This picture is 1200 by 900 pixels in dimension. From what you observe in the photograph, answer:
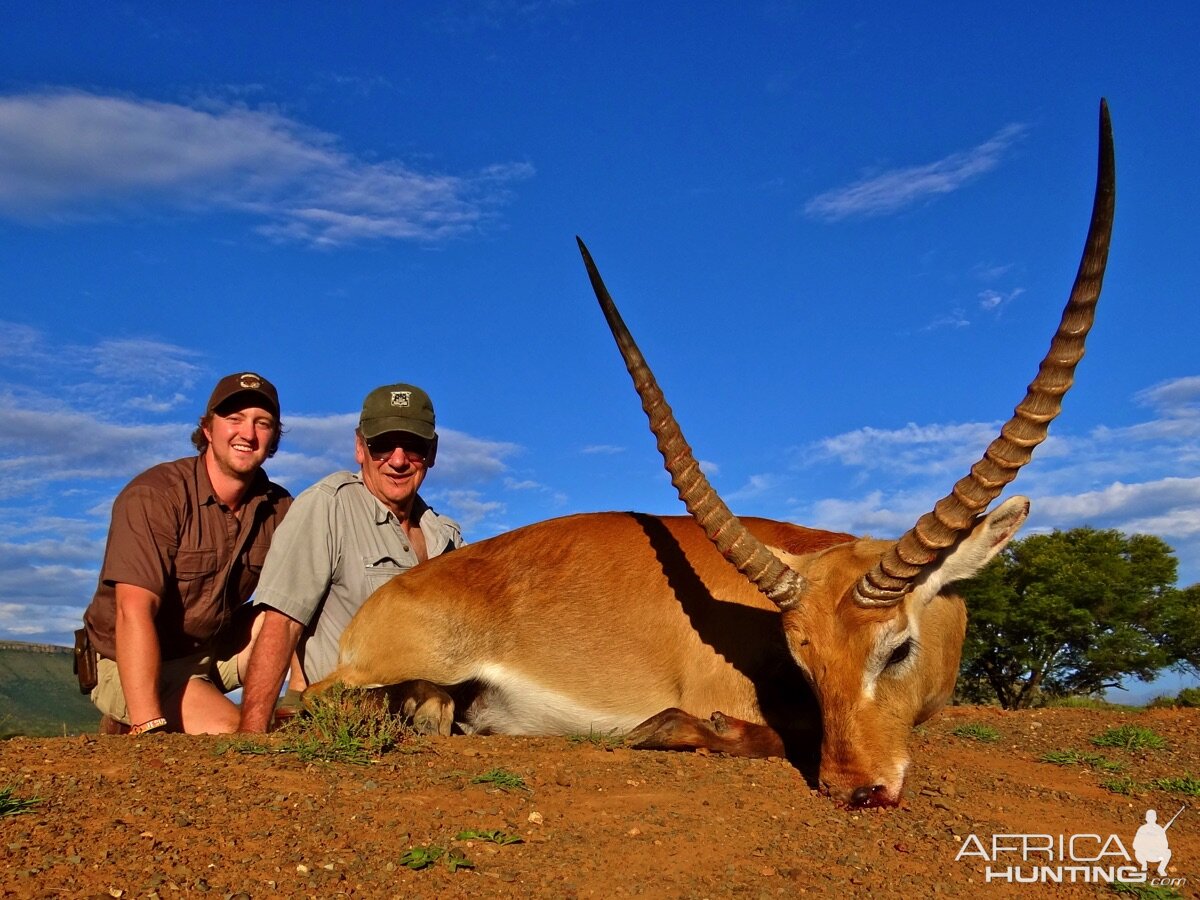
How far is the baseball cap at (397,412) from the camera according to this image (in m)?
7.70

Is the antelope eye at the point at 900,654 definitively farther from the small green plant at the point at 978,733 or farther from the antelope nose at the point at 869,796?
the small green plant at the point at 978,733

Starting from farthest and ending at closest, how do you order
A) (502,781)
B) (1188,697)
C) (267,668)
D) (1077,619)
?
(1077,619)
(1188,697)
(267,668)
(502,781)

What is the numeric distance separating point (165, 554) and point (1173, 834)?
21.5ft

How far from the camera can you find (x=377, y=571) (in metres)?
7.76

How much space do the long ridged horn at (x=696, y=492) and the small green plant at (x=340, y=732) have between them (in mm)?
2142

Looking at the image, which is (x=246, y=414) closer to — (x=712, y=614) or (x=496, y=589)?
(x=496, y=589)

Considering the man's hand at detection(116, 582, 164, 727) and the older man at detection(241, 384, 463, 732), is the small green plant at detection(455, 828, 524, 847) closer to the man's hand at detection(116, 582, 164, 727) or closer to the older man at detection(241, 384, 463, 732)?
the older man at detection(241, 384, 463, 732)

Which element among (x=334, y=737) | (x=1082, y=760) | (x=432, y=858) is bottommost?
(x=432, y=858)

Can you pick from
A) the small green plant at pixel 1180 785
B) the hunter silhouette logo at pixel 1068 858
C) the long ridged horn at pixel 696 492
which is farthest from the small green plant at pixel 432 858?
the small green plant at pixel 1180 785

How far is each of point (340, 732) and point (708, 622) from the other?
2511mm

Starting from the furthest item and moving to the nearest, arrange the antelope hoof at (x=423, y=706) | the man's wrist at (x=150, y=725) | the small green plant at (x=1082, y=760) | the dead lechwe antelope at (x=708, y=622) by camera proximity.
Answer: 1. the small green plant at (x=1082, y=760)
2. the man's wrist at (x=150, y=725)
3. the antelope hoof at (x=423, y=706)
4. the dead lechwe antelope at (x=708, y=622)

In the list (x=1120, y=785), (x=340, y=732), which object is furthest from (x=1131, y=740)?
(x=340, y=732)

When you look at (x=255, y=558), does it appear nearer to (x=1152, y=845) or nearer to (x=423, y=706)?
(x=423, y=706)

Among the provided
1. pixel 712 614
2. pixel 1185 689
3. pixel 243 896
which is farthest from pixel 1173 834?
pixel 1185 689
